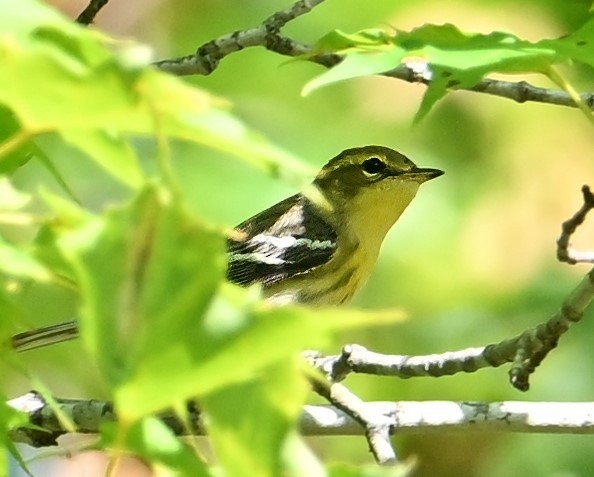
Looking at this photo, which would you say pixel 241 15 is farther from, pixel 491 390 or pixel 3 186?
pixel 3 186

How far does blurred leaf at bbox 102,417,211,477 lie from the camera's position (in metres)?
0.61

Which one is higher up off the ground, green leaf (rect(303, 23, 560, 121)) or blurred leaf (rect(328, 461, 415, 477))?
green leaf (rect(303, 23, 560, 121))

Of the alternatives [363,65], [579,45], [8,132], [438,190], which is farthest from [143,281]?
[438,190]

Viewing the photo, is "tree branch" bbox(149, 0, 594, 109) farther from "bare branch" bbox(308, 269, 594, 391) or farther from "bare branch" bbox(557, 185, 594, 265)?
"bare branch" bbox(308, 269, 594, 391)

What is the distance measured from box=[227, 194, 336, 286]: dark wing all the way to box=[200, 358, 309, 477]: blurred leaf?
1734mm

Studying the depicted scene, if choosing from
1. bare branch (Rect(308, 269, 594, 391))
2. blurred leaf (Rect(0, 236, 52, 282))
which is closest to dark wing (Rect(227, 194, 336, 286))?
bare branch (Rect(308, 269, 594, 391))

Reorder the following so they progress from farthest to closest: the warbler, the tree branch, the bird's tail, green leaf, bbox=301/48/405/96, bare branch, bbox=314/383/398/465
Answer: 1. the warbler
2. the bird's tail
3. the tree branch
4. bare branch, bbox=314/383/398/465
5. green leaf, bbox=301/48/405/96

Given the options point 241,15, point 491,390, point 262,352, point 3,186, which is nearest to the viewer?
point 262,352

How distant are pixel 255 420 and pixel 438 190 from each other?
261 cm

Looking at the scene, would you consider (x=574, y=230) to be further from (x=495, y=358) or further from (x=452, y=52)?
(x=452, y=52)

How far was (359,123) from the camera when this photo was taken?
3213 millimetres

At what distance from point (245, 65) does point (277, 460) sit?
8.73 feet

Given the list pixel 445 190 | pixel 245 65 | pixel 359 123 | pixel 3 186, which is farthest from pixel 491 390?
pixel 3 186

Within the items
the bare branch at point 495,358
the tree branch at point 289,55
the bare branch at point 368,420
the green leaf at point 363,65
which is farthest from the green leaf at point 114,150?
the tree branch at point 289,55
